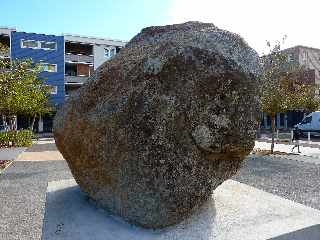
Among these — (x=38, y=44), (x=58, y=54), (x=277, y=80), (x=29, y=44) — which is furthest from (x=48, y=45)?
(x=277, y=80)

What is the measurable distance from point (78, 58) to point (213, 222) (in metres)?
50.7

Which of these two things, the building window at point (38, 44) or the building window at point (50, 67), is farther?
the building window at point (50, 67)

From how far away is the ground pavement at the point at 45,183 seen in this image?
658 cm

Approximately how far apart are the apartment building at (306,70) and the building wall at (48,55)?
26628mm

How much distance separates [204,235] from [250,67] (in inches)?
64.2

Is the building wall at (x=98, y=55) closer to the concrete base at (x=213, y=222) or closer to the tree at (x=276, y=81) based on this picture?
the tree at (x=276, y=81)

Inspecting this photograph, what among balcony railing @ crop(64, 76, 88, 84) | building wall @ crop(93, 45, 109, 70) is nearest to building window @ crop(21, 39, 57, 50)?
balcony railing @ crop(64, 76, 88, 84)

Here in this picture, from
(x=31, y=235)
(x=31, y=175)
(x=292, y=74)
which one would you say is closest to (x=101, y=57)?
(x=292, y=74)

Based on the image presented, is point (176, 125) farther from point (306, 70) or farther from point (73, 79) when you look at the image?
point (73, 79)

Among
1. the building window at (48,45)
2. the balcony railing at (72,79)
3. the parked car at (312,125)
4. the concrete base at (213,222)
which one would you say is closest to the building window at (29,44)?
the building window at (48,45)

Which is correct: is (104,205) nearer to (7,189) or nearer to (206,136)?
(206,136)

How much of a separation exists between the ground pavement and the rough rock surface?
3.01 meters

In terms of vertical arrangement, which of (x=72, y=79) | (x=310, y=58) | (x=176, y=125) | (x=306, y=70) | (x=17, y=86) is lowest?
(x=176, y=125)

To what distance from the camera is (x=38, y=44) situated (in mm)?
48906
